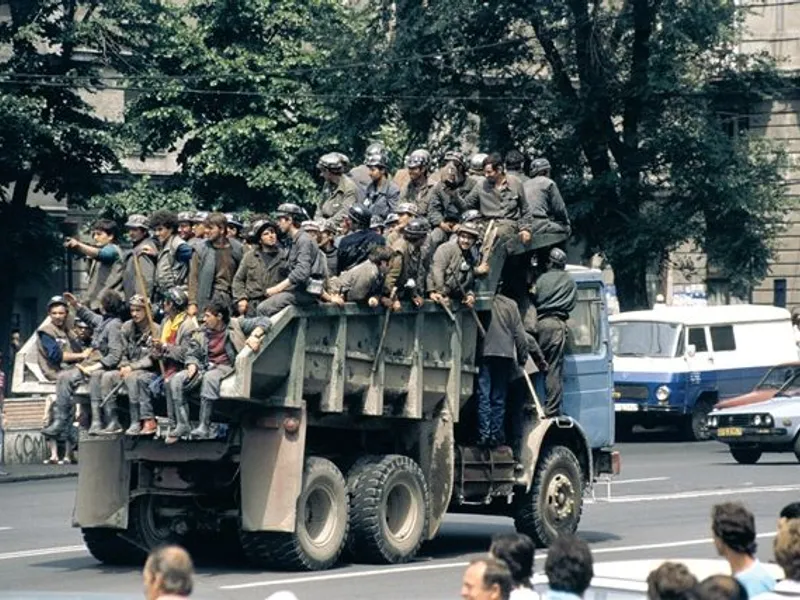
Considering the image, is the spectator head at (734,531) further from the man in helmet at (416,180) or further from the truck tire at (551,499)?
the man in helmet at (416,180)

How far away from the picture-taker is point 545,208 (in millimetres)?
19219

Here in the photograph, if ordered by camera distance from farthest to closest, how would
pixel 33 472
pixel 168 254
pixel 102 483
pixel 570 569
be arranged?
pixel 33 472
pixel 168 254
pixel 102 483
pixel 570 569

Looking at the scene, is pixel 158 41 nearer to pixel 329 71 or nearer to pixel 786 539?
pixel 329 71

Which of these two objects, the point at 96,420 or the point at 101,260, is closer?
the point at 96,420

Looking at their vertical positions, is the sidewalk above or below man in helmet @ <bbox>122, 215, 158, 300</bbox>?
below

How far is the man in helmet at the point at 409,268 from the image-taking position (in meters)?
17.2

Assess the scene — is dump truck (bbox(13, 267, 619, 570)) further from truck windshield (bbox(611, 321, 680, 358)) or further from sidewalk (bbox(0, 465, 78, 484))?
truck windshield (bbox(611, 321, 680, 358))

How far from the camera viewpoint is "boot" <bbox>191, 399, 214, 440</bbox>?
16219 millimetres

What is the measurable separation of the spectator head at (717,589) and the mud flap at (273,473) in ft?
28.6

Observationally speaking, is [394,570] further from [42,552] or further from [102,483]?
[42,552]

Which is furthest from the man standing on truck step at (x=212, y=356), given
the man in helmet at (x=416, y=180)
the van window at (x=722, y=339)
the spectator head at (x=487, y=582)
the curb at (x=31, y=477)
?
the van window at (x=722, y=339)

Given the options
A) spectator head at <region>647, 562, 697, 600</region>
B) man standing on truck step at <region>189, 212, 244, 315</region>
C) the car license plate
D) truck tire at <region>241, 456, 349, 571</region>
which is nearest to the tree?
the car license plate

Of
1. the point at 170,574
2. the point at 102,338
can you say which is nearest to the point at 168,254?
the point at 102,338

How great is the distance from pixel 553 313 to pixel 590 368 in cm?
94
